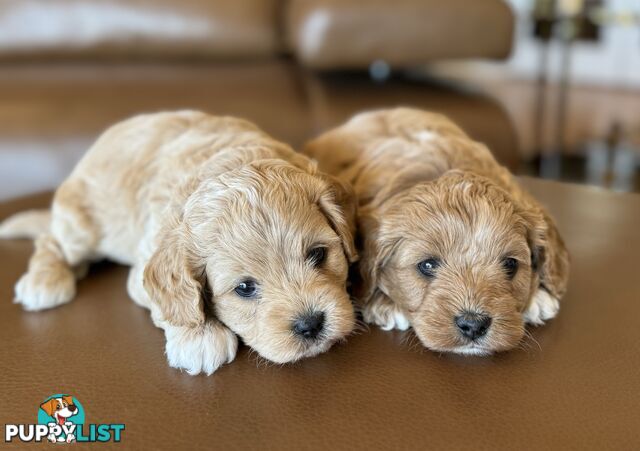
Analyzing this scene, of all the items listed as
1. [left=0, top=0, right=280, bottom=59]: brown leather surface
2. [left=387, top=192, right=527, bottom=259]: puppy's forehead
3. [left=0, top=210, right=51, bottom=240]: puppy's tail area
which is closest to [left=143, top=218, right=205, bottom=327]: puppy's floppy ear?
[left=387, top=192, right=527, bottom=259]: puppy's forehead

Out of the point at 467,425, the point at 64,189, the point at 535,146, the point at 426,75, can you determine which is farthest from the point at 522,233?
the point at 535,146

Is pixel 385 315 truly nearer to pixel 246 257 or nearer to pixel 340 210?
pixel 340 210

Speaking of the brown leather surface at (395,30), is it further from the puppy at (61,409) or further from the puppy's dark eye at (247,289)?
the puppy at (61,409)

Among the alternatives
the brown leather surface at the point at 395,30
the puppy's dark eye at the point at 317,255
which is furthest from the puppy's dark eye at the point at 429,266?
the brown leather surface at the point at 395,30

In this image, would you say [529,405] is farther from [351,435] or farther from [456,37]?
[456,37]

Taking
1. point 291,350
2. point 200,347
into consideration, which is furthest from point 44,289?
point 291,350

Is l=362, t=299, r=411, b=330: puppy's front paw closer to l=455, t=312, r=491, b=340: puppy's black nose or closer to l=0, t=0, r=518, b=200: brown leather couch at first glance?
l=455, t=312, r=491, b=340: puppy's black nose
